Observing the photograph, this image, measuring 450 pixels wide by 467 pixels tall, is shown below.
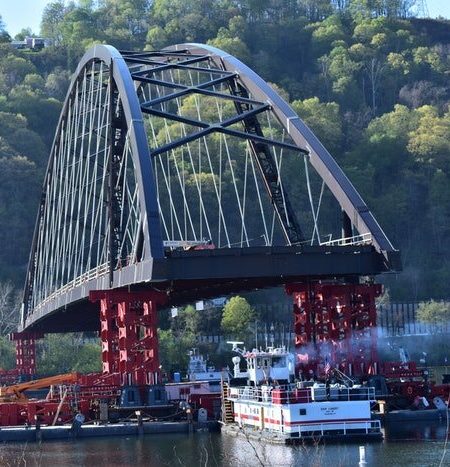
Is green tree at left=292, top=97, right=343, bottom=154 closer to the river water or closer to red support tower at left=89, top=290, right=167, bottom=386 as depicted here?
red support tower at left=89, top=290, right=167, bottom=386

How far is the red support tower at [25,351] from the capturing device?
130 metres

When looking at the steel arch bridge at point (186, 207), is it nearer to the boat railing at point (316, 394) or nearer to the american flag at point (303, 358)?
the american flag at point (303, 358)

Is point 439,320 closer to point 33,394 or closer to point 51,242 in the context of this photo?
point 51,242

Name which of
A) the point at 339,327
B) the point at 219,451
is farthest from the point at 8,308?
the point at 219,451

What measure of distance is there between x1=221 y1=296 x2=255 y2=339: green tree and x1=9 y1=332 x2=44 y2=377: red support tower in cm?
1940

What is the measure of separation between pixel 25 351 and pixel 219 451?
212 feet

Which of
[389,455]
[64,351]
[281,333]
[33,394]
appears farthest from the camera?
[281,333]

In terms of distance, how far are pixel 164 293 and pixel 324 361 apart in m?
8.86

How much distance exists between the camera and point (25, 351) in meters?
131

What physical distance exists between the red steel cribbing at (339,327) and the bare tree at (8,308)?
210 ft

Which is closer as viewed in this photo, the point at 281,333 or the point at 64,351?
the point at 64,351

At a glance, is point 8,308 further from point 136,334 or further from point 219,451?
point 219,451

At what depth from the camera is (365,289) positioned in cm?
8188

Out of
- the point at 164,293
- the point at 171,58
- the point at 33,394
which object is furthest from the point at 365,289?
the point at 33,394
